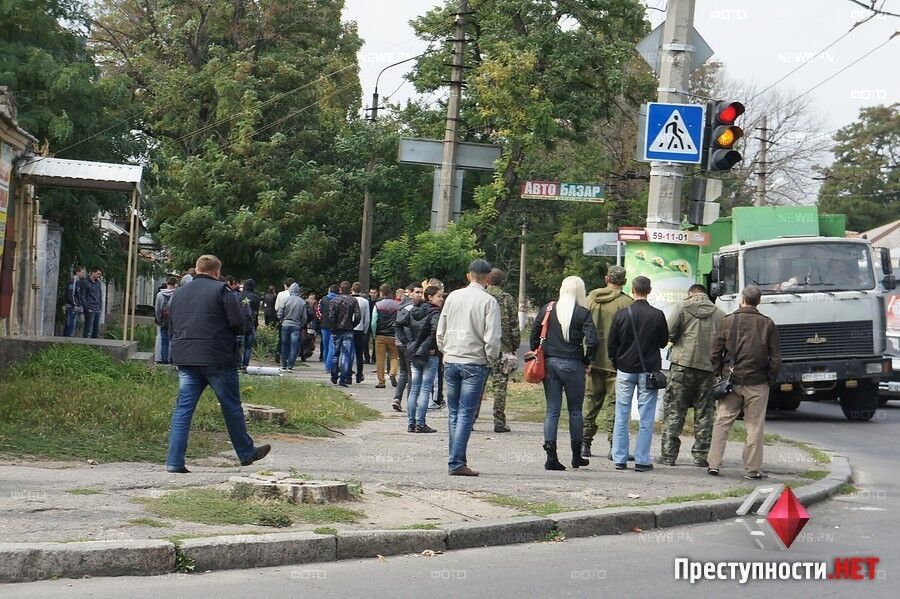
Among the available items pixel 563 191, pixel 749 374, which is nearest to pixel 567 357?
pixel 749 374

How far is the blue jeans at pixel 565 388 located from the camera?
1119 cm

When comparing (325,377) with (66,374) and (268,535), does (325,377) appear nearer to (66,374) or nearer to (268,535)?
(66,374)

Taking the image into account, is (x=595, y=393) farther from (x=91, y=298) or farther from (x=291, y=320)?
(x=91, y=298)

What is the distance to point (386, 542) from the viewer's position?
753 cm

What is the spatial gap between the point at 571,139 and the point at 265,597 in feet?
96.4

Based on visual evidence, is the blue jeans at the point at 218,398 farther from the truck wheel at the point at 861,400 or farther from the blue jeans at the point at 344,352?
the truck wheel at the point at 861,400

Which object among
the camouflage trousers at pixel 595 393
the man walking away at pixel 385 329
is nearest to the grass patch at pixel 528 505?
the camouflage trousers at pixel 595 393

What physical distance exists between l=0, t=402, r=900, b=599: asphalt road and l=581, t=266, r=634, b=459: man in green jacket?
3.11m

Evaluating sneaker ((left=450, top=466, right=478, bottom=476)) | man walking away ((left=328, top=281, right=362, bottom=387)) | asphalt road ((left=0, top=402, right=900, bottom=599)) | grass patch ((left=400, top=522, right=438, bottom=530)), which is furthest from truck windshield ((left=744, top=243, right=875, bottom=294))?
grass patch ((left=400, top=522, right=438, bottom=530))

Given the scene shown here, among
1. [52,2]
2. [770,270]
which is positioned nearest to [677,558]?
[770,270]

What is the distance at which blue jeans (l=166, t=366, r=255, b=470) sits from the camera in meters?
9.77

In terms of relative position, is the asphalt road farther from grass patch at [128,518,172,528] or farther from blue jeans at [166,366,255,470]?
blue jeans at [166,366,255,470]

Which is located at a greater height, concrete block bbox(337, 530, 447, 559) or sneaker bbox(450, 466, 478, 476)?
sneaker bbox(450, 466, 478, 476)

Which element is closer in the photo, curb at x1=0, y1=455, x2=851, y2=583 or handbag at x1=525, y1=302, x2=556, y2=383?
curb at x1=0, y1=455, x2=851, y2=583
